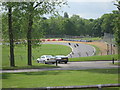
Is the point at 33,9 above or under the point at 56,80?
above

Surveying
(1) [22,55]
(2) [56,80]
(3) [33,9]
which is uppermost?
(3) [33,9]

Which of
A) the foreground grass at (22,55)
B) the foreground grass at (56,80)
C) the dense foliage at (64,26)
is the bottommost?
the foreground grass at (22,55)

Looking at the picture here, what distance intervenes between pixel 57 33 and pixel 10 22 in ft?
306

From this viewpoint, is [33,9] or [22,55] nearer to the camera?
[33,9]

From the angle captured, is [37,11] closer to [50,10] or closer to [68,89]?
[50,10]

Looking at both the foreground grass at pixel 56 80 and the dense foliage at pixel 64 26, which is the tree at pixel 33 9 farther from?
the foreground grass at pixel 56 80

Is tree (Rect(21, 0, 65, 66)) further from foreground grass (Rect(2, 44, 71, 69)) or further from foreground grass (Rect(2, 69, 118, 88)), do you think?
foreground grass (Rect(2, 69, 118, 88))

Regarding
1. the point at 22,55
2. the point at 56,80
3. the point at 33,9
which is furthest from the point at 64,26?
the point at 56,80

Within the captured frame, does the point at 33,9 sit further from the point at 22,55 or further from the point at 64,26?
the point at 64,26

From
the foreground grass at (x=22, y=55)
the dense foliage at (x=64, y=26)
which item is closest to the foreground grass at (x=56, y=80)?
the foreground grass at (x=22, y=55)

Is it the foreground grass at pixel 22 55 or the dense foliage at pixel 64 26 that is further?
the dense foliage at pixel 64 26

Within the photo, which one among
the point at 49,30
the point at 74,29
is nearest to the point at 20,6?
the point at 49,30

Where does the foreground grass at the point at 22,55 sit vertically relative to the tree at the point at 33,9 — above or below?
below

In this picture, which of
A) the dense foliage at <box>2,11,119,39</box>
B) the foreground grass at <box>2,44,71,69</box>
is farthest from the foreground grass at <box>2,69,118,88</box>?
the dense foliage at <box>2,11,119,39</box>
